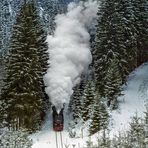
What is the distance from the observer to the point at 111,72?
4703 cm

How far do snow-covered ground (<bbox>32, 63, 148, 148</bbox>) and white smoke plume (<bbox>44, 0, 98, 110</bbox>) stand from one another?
3255mm

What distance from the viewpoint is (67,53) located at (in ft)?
146

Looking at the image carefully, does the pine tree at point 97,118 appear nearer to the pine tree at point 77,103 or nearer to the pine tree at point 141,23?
the pine tree at point 77,103

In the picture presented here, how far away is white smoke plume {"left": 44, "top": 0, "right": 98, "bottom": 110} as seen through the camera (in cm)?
4225

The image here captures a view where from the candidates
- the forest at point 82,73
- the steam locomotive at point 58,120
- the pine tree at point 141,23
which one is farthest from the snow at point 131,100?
the steam locomotive at point 58,120

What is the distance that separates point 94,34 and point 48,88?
18207 millimetres

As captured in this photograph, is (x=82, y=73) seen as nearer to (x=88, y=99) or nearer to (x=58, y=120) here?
(x=88, y=99)

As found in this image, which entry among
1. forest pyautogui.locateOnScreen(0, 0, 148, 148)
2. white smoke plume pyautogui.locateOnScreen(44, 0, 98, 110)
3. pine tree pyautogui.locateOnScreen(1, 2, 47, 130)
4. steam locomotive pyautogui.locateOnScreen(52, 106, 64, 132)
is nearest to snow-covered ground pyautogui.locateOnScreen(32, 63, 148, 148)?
steam locomotive pyautogui.locateOnScreen(52, 106, 64, 132)

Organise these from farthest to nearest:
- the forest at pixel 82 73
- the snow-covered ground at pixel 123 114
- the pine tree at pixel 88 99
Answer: the pine tree at pixel 88 99, the forest at pixel 82 73, the snow-covered ground at pixel 123 114

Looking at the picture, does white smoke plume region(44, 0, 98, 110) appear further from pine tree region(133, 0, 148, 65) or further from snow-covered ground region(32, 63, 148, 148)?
pine tree region(133, 0, 148, 65)

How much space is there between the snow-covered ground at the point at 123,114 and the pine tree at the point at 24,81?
7.01 ft

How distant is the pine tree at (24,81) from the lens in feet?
151

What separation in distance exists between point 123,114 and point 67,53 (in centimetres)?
808

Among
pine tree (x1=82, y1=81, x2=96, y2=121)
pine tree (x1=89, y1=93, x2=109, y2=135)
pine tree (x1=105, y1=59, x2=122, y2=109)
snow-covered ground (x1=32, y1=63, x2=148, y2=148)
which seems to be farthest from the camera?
pine tree (x1=105, y1=59, x2=122, y2=109)
